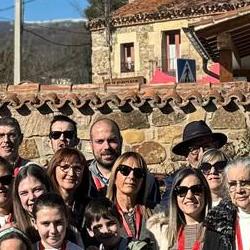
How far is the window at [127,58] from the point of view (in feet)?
105

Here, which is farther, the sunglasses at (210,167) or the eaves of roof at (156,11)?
the eaves of roof at (156,11)

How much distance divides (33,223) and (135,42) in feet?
88.2

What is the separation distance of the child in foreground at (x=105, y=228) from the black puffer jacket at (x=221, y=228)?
43 cm

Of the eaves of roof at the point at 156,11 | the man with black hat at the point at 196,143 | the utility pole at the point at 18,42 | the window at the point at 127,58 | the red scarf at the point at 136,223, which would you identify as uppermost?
the eaves of roof at the point at 156,11

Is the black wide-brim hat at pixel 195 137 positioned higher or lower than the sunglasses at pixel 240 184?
higher

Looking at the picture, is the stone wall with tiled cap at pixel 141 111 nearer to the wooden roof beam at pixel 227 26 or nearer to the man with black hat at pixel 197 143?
Result: the wooden roof beam at pixel 227 26

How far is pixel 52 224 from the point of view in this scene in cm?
438

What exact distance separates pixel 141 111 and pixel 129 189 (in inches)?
159

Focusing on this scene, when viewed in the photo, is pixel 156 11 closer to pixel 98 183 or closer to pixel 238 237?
pixel 98 183

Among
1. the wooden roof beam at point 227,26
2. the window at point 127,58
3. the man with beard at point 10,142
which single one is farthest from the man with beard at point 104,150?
the window at point 127,58

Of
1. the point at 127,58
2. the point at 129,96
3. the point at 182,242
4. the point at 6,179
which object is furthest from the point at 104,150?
the point at 127,58

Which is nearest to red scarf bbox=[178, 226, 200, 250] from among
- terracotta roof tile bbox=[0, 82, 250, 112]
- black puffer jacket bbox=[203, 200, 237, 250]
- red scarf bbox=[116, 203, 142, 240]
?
black puffer jacket bbox=[203, 200, 237, 250]

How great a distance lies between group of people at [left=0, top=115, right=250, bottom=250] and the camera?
441 cm

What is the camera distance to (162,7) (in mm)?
29906
